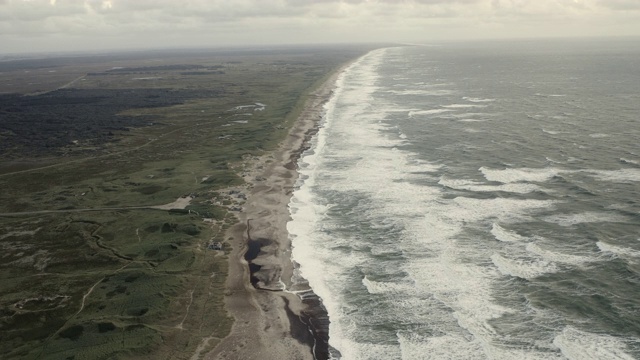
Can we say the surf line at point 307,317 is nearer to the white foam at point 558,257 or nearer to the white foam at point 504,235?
the white foam at point 504,235

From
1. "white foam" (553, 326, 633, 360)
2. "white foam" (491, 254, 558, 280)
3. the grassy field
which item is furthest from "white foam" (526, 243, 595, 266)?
the grassy field

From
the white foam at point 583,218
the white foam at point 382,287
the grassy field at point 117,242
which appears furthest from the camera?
the white foam at point 583,218

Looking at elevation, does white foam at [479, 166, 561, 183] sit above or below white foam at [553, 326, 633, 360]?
above

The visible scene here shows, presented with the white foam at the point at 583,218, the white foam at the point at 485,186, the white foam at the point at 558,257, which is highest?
the white foam at the point at 485,186

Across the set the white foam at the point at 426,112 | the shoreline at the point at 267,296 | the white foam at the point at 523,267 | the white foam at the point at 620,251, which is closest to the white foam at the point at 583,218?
the white foam at the point at 620,251

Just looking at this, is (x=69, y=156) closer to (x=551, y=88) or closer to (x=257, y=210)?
(x=257, y=210)

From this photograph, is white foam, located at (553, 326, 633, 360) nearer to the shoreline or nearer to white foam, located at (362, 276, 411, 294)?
white foam, located at (362, 276, 411, 294)

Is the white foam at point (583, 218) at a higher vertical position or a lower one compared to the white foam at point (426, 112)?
lower
